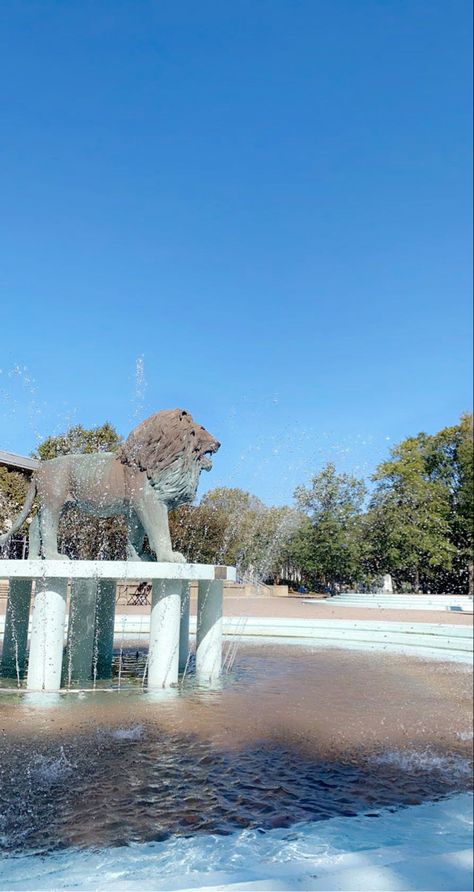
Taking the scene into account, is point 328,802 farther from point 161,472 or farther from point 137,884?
point 161,472

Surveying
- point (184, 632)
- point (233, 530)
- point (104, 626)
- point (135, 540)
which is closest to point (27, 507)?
point (135, 540)

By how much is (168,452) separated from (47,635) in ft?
7.01

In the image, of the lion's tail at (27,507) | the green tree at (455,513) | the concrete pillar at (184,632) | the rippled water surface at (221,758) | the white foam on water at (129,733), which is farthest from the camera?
the green tree at (455,513)

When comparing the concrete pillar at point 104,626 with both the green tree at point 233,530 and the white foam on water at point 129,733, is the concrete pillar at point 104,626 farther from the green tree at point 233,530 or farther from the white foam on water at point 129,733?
the green tree at point 233,530

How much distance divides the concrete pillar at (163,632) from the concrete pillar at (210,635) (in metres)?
0.70

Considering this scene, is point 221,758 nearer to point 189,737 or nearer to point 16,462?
point 189,737

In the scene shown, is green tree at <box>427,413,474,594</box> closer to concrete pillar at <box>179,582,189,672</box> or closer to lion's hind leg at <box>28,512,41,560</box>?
concrete pillar at <box>179,582,189,672</box>

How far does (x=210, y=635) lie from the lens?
6.98m

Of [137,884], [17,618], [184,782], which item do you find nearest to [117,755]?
[184,782]

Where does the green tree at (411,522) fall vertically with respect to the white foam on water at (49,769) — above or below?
above

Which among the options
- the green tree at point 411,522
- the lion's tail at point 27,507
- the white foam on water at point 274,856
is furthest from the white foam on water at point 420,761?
the green tree at point 411,522

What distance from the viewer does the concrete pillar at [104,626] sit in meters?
7.37

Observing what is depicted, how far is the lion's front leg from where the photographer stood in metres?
6.50

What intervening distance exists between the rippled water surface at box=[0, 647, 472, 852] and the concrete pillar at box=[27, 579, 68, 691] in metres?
0.24
